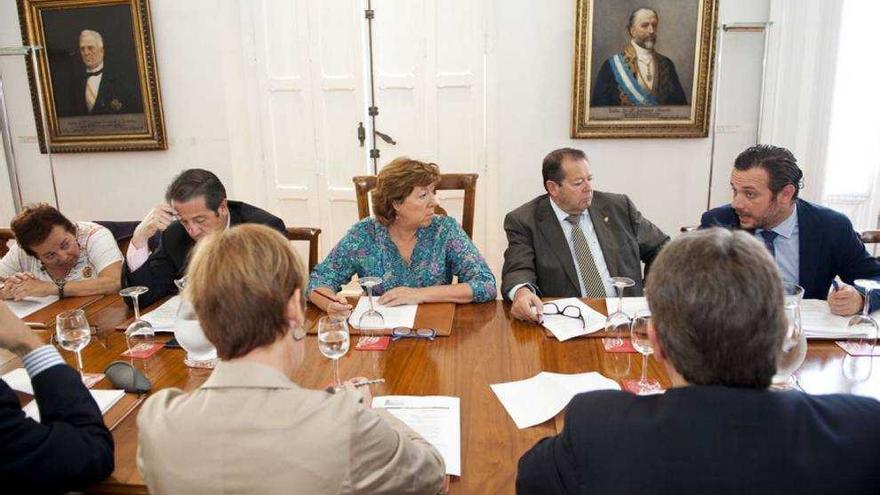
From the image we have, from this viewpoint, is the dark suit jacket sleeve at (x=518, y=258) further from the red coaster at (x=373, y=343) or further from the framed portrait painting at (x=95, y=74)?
the framed portrait painting at (x=95, y=74)

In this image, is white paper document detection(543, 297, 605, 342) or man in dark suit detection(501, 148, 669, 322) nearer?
white paper document detection(543, 297, 605, 342)

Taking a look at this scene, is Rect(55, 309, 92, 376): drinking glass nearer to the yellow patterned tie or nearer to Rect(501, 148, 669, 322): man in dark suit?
Rect(501, 148, 669, 322): man in dark suit

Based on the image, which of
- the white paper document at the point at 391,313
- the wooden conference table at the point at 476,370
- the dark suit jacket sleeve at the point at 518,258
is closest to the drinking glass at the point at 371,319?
the white paper document at the point at 391,313

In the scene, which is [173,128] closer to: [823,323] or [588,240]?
[588,240]

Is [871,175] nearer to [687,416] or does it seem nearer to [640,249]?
[640,249]

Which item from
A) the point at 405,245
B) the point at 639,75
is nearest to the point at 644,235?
the point at 405,245

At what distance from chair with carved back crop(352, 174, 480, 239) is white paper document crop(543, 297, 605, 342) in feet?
3.64

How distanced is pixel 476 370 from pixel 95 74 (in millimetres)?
4363

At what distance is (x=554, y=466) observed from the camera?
1.06m

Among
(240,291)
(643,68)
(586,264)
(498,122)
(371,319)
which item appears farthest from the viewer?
(498,122)

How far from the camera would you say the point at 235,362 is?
1.14m

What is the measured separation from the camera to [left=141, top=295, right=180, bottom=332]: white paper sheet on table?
2.14 meters

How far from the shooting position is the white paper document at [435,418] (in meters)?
1.36

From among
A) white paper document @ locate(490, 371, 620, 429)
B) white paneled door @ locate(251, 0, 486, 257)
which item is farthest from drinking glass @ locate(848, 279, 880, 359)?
white paneled door @ locate(251, 0, 486, 257)
